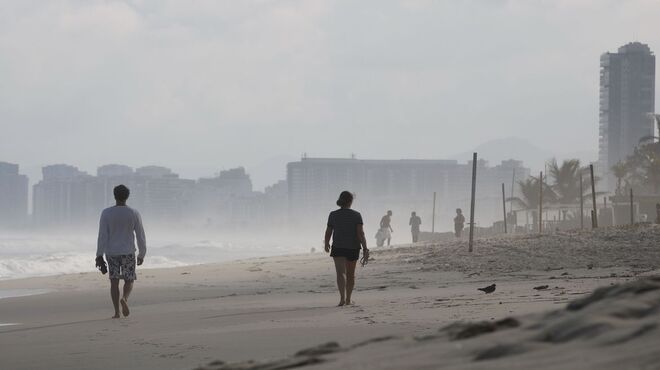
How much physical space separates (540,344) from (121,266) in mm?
7479

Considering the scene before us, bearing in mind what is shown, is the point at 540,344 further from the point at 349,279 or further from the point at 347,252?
the point at 347,252

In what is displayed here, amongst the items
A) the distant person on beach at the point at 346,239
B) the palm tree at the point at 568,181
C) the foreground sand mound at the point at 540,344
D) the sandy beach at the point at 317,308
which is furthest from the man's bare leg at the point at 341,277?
the palm tree at the point at 568,181

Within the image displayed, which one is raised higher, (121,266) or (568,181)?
(568,181)

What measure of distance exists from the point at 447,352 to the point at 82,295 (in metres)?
13.1

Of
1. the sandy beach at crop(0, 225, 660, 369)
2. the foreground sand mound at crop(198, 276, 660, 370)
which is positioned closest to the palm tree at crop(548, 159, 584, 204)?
the sandy beach at crop(0, 225, 660, 369)

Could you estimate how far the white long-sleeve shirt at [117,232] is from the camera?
10656 mm

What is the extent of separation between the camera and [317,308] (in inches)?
426

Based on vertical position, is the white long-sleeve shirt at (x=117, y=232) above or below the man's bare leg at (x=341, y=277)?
above

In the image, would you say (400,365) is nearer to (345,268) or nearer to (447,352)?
(447,352)

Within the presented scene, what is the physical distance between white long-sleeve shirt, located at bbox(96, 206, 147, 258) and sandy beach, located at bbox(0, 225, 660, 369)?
0.72 m

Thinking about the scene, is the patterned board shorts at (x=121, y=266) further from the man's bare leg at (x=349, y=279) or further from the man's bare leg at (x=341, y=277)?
the man's bare leg at (x=349, y=279)

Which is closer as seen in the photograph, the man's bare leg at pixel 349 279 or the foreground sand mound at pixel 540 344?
the foreground sand mound at pixel 540 344

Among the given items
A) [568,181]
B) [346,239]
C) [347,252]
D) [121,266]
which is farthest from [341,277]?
[568,181]

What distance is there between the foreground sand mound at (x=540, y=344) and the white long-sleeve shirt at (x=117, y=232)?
6418mm
